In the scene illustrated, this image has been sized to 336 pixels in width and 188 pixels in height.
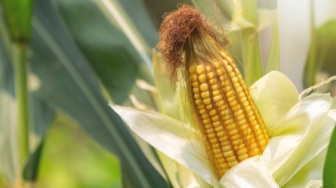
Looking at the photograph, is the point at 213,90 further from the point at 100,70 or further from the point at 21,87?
the point at 21,87

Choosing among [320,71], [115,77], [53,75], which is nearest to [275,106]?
[320,71]

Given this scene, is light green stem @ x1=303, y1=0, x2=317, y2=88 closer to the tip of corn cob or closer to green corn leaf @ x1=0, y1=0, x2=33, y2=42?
the tip of corn cob

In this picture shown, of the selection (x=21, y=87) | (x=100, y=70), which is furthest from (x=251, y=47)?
(x=21, y=87)

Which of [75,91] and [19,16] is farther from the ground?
[19,16]

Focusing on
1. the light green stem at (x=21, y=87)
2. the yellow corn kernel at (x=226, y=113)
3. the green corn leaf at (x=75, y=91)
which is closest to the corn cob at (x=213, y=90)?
the yellow corn kernel at (x=226, y=113)

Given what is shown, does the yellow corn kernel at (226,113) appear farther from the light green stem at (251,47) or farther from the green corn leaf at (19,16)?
the green corn leaf at (19,16)

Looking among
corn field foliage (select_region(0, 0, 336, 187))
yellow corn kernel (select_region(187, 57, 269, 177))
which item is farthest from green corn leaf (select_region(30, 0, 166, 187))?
yellow corn kernel (select_region(187, 57, 269, 177))

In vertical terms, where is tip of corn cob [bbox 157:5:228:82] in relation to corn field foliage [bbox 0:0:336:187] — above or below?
above
